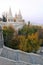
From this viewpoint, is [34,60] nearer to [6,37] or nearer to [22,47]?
[22,47]

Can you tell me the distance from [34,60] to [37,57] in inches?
6.1

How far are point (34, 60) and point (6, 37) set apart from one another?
27.2 feet

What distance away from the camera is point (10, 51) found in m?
7.81

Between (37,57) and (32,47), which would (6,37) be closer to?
(32,47)

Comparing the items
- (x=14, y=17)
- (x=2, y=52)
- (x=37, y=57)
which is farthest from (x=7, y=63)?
(x=14, y=17)

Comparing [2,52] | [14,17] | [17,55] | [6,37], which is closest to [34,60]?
[17,55]

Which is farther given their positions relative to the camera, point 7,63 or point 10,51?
point 10,51

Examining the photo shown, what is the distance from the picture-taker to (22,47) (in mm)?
13984

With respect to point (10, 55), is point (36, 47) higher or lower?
lower

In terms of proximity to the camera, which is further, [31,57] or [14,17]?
[14,17]

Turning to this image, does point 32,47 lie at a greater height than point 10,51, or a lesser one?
lesser

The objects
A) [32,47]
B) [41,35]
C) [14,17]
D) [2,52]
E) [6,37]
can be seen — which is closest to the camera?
[2,52]

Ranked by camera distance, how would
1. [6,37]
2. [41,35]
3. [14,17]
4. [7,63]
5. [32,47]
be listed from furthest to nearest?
[14,17] → [41,35] → [6,37] → [32,47] → [7,63]

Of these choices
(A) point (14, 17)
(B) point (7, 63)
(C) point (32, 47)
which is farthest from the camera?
(A) point (14, 17)
